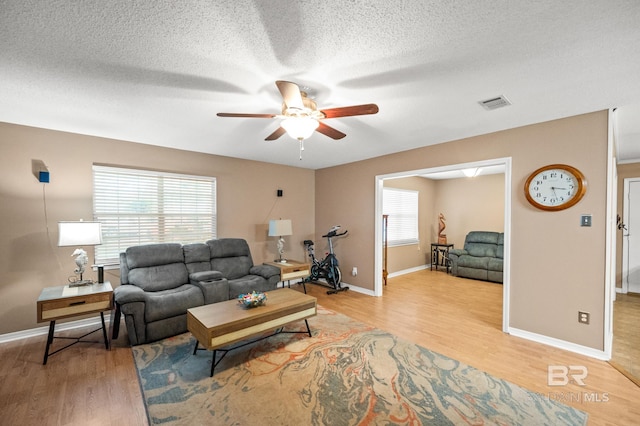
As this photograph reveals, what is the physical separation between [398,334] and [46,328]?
169 inches

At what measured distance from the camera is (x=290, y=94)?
6.22 feet

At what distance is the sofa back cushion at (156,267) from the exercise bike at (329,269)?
2489 mm

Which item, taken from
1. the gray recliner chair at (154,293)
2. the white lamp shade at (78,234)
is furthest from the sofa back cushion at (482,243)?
the white lamp shade at (78,234)

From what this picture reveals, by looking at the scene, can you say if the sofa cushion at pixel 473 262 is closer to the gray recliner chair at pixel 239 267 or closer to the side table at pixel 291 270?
the side table at pixel 291 270

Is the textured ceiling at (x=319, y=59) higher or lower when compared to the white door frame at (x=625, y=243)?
higher

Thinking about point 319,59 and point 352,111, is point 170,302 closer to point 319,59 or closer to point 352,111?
point 352,111

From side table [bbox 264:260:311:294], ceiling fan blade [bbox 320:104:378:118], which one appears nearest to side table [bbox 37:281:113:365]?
side table [bbox 264:260:311:294]

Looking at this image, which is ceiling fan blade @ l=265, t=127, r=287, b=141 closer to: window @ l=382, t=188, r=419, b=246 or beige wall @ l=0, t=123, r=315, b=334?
beige wall @ l=0, t=123, r=315, b=334

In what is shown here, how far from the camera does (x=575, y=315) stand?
9.32ft

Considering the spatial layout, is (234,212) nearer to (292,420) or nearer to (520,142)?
(292,420)

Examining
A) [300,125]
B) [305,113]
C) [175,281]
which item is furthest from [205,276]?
[305,113]

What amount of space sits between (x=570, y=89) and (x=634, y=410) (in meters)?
2.54

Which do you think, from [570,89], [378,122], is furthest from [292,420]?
[570,89]

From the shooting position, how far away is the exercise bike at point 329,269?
5.21 meters
